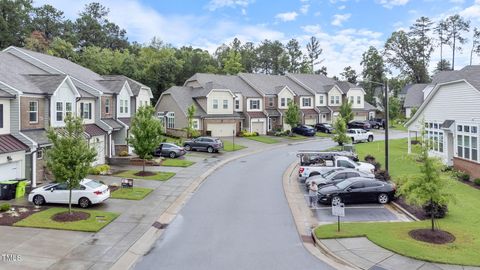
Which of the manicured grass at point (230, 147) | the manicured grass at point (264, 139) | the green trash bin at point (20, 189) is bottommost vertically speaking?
the green trash bin at point (20, 189)

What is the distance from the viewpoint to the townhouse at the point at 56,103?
25.5 meters

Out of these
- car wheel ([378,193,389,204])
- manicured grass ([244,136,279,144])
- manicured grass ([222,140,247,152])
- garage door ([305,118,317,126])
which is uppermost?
Answer: garage door ([305,118,317,126])

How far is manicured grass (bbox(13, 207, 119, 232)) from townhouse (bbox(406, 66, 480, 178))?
62.8 ft

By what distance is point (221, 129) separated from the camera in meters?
57.6

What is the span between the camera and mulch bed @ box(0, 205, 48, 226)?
18.3 meters

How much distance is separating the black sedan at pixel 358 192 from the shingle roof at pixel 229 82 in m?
41.3

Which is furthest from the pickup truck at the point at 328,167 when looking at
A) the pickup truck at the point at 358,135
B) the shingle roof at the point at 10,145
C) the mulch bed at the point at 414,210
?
the pickup truck at the point at 358,135

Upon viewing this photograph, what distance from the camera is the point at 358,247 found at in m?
15.2

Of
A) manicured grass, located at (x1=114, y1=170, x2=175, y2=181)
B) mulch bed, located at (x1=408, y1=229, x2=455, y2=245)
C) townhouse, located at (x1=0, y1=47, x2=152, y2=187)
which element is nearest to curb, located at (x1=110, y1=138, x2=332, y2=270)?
manicured grass, located at (x1=114, y1=170, x2=175, y2=181)

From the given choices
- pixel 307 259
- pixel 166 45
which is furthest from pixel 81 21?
pixel 307 259

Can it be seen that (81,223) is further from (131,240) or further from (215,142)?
(215,142)

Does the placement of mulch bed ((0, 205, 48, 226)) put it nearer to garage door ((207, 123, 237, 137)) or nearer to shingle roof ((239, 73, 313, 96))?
garage door ((207, 123, 237, 137))

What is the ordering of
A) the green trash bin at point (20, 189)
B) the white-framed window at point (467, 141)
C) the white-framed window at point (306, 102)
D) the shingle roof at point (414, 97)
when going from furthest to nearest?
the shingle roof at point (414, 97) → the white-framed window at point (306, 102) → the white-framed window at point (467, 141) → the green trash bin at point (20, 189)

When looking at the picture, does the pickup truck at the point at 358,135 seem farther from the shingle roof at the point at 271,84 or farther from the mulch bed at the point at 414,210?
the mulch bed at the point at 414,210
